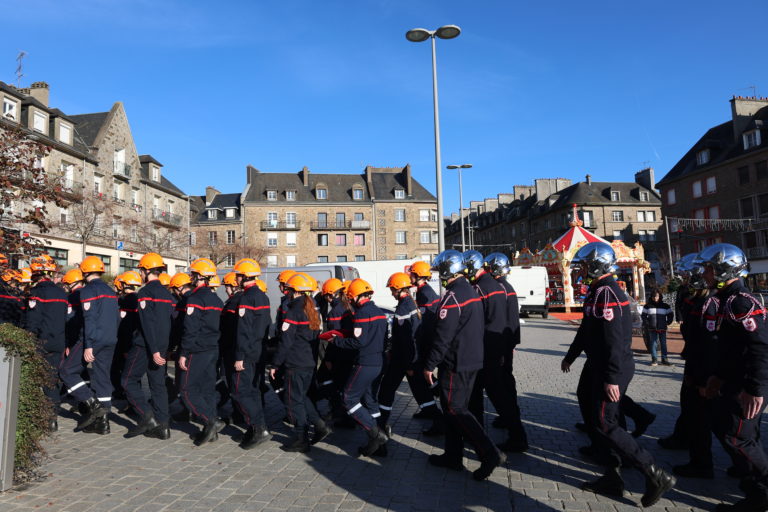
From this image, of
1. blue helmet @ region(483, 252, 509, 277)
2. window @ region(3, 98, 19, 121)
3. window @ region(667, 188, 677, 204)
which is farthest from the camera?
window @ region(667, 188, 677, 204)

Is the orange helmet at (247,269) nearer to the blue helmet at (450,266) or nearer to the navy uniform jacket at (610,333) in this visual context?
the blue helmet at (450,266)

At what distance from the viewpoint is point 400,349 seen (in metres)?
6.30

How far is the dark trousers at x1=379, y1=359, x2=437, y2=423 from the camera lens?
20.0ft

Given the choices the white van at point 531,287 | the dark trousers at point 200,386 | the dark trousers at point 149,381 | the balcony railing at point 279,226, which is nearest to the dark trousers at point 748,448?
the dark trousers at point 200,386

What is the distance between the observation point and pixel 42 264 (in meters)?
7.18

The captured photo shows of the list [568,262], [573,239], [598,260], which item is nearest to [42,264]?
[598,260]

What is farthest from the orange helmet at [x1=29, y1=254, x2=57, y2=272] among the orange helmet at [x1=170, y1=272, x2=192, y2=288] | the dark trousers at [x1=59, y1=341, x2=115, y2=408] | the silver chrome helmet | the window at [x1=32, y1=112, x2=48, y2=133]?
the window at [x1=32, y1=112, x2=48, y2=133]

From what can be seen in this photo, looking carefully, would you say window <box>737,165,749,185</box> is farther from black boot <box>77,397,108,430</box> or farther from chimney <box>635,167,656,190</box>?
black boot <box>77,397,108,430</box>

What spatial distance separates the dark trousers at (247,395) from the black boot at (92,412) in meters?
1.80

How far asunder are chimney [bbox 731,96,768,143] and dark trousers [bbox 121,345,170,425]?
162 ft

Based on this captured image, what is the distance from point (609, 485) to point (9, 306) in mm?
7348

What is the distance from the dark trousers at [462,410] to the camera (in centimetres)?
460

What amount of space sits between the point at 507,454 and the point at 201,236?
2087 inches

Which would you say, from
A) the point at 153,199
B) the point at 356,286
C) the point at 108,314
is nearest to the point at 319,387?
the point at 356,286
